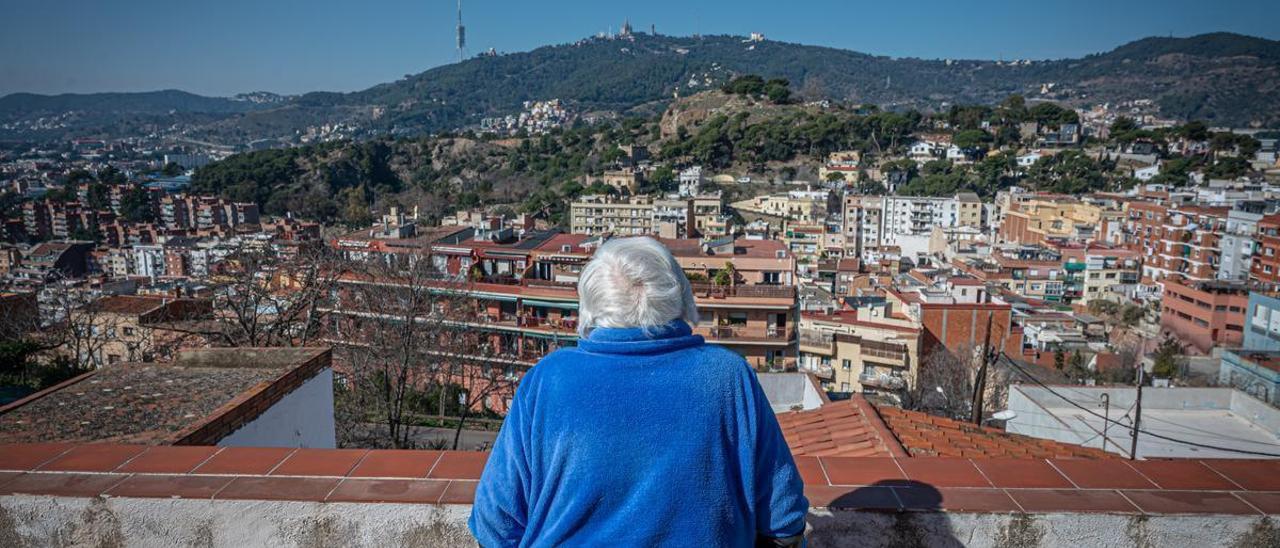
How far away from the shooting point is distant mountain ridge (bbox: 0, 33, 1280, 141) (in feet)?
431

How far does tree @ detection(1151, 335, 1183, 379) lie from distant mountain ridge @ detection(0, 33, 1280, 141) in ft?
361

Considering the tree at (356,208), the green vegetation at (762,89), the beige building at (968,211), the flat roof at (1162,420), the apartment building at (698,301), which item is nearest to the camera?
the flat roof at (1162,420)

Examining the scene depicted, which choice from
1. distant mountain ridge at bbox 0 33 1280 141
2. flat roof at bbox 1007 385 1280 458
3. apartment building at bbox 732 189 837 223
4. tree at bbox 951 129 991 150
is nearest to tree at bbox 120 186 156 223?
apartment building at bbox 732 189 837 223

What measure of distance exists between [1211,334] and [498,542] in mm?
30476

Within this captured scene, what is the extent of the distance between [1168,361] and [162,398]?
24.3 meters

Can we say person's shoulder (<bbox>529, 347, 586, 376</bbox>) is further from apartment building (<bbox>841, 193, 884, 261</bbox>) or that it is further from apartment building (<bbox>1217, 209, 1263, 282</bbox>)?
apartment building (<bbox>841, 193, 884, 261</bbox>)

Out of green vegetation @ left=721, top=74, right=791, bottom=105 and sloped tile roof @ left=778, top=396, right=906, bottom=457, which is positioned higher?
green vegetation @ left=721, top=74, right=791, bottom=105

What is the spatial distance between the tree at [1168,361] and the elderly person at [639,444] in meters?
22.7

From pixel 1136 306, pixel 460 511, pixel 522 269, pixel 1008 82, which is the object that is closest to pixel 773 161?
pixel 1136 306

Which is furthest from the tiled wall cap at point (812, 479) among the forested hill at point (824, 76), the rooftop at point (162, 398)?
the forested hill at point (824, 76)

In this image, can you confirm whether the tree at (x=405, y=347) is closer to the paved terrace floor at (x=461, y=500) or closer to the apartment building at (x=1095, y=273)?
the paved terrace floor at (x=461, y=500)

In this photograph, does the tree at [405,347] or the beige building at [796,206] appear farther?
the beige building at [796,206]

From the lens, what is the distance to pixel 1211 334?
2517cm

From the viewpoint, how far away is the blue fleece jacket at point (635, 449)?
1.04 m
